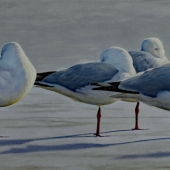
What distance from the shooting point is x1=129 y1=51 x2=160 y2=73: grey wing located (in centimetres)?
612

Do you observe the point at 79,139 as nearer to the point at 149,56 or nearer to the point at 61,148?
the point at 61,148

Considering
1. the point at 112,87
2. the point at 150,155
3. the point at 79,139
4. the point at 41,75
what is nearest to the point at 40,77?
the point at 41,75

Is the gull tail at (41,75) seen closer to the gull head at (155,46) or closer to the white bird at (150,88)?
the white bird at (150,88)

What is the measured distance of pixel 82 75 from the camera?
17.1 feet

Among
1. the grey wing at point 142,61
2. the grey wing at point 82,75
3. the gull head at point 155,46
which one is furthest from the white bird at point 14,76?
the gull head at point 155,46

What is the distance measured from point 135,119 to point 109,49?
0.89m

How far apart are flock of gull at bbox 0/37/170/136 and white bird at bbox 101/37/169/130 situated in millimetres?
606

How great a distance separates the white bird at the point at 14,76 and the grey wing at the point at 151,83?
921 mm

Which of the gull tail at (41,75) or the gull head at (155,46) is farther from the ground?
the gull head at (155,46)

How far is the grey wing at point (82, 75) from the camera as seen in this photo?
16.8 feet

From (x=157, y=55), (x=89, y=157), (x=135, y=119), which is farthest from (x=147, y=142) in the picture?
(x=157, y=55)

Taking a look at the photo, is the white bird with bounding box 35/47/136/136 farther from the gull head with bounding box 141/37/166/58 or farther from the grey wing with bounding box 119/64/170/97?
the gull head with bounding box 141/37/166/58

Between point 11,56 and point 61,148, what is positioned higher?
point 11,56

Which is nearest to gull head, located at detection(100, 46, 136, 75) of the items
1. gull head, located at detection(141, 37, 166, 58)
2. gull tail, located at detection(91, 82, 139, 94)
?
gull tail, located at detection(91, 82, 139, 94)
